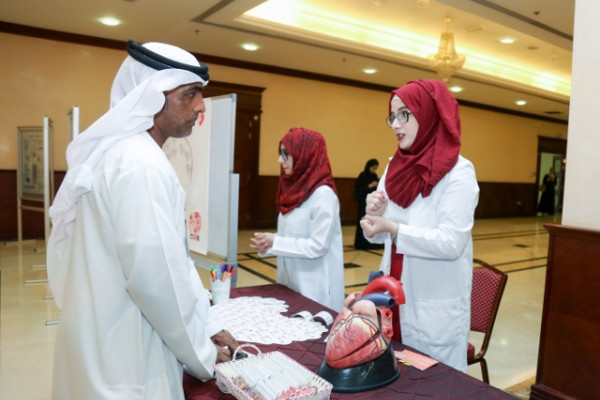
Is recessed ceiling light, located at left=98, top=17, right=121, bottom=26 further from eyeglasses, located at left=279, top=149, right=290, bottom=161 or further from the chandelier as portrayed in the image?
eyeglasses, located at left=279, top=149, right=290, bottom=161

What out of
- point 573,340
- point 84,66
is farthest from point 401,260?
point 84,66

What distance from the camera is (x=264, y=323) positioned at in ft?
5.42

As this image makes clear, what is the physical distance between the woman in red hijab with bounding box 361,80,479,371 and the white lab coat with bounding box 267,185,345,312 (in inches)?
19.8

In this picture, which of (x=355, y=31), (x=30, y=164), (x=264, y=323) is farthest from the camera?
(x=355, y=31)

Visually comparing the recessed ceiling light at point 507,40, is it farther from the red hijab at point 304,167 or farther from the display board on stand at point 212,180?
the display board on stand at point 212,180

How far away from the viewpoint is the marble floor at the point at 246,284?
2844mm

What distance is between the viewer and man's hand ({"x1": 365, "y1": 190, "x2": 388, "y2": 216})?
1.76 meters

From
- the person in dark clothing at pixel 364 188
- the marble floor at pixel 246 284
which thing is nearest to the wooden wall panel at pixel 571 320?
the marble floor at pixel 246 284

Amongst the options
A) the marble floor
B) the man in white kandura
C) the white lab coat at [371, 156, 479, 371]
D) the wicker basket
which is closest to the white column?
the white lab coat at [371, 156, 479, 371]

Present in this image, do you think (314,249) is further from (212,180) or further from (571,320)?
(571,320)

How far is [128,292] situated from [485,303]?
1.75 meters

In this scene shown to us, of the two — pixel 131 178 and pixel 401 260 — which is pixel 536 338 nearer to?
pixel 401 260

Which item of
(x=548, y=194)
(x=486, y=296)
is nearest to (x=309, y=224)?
(x=486, y=296)

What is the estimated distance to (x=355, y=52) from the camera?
24.1 feet
